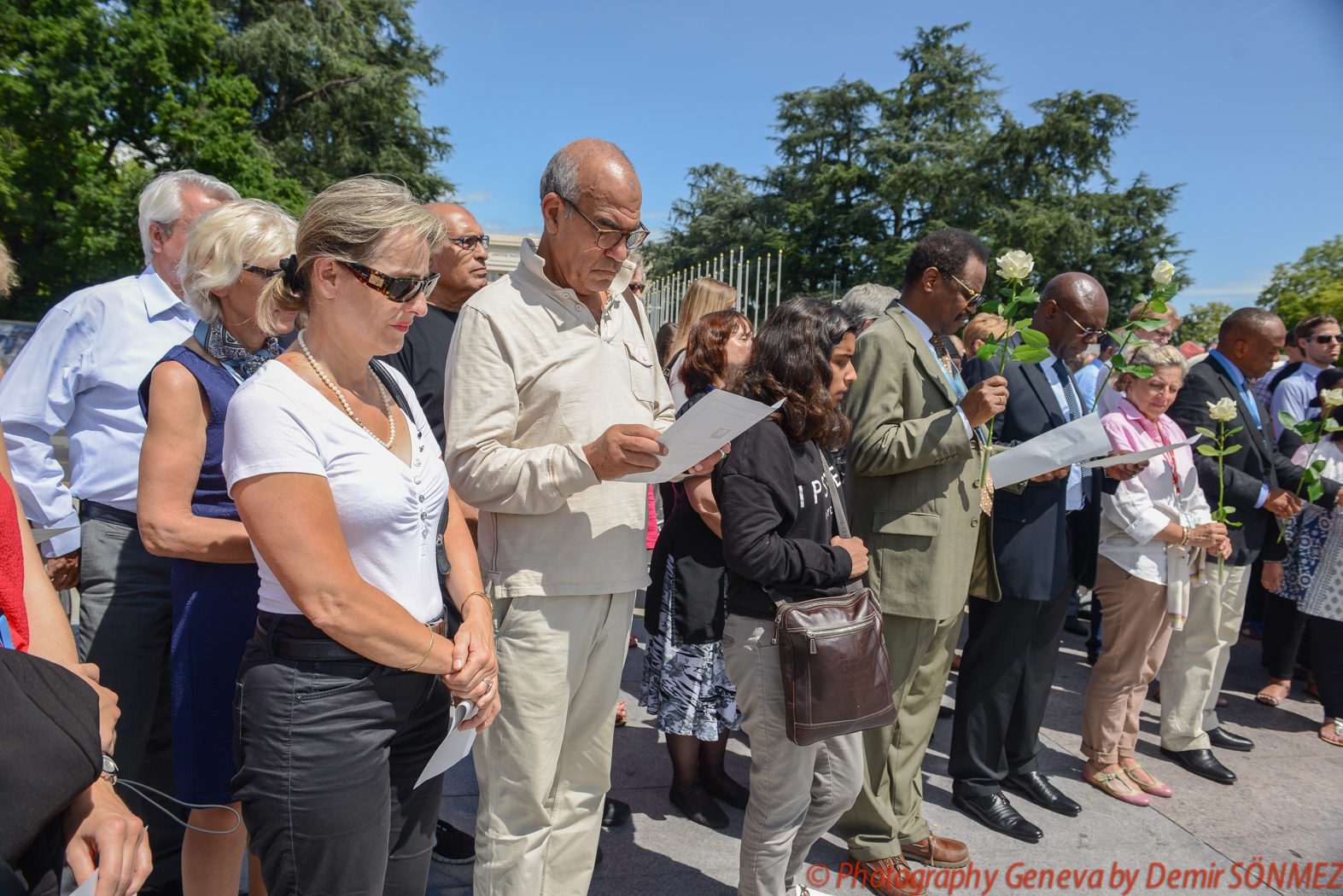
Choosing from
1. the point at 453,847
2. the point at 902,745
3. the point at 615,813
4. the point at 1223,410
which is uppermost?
the point at 1223,410

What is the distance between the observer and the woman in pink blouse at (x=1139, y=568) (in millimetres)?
3801

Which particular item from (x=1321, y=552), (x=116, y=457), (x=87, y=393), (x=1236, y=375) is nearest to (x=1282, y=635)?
(x=1321, y=552)

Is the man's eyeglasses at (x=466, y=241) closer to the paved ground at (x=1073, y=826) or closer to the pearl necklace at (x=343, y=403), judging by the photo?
the pearl necklace at (x=343, y=403)

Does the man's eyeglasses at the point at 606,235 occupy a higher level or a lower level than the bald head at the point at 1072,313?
lower

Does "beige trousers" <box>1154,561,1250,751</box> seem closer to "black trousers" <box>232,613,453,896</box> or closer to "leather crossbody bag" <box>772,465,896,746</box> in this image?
"leather crossbody bag" <box>772,465,896,746</box>

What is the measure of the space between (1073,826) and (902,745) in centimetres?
107

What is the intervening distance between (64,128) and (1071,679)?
2637 centimetres

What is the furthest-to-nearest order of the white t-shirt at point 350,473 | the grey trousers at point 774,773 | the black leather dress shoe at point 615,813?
the black leather dress shoe at point 615,813 → the grey trousers at point 774,773 → the white t-shirt at point 350,473

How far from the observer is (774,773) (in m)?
2.48

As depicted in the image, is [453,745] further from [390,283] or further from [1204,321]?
[1204,321]

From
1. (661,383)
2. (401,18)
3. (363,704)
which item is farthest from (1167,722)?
(401,18)

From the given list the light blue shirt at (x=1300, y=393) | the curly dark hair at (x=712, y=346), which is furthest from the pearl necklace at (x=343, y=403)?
the light blue shirt at (x=1300, y=393)

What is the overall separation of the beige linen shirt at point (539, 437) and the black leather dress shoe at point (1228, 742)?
402 centimetres

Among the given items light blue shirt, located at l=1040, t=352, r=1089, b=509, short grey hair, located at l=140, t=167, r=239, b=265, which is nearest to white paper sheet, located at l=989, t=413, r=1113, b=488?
light blue shirt, located at l=1040, t=352, r=1089, b=509
